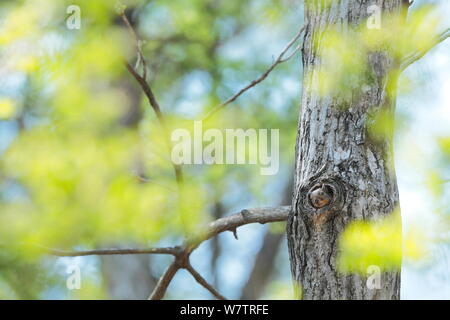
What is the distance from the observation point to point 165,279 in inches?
110

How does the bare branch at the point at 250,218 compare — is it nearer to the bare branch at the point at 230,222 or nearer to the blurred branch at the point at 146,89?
the bare branch at the point at 230,222

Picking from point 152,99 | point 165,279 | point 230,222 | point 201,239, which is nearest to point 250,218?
point 230,222

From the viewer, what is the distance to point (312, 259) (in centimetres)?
197

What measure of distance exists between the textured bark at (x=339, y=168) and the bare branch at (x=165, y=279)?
2.76ft

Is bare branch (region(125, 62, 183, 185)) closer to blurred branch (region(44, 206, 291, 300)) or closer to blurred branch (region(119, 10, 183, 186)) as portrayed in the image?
blurred branch (region(119, 10, 183, 186))

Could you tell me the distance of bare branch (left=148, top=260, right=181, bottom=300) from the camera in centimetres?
273

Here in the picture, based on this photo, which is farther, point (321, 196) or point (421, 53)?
point (421, 53)

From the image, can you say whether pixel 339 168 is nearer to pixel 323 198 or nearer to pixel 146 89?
pixel 323 198

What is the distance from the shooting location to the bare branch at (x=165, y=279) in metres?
2.73

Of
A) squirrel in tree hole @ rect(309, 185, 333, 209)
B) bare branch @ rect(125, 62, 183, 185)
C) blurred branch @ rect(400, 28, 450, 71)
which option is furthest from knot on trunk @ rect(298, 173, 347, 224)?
bare branch @ rect(125, 62, 183, 185)

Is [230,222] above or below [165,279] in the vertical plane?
above

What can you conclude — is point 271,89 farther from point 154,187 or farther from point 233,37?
point 154,187

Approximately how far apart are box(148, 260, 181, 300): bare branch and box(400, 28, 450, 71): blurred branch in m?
1.29

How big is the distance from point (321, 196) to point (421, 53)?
66 centimetres
